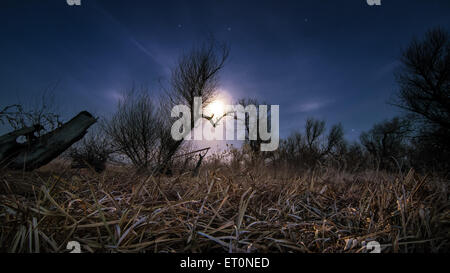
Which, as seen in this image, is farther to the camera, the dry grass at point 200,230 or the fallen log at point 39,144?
the fallen log at point 39,144

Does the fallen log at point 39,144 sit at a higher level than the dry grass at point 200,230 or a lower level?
higher

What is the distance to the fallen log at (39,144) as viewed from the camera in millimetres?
2920

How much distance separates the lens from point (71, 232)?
1.71 feet

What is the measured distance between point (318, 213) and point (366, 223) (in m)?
0.17

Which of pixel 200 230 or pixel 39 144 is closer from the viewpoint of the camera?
pixel 200 230

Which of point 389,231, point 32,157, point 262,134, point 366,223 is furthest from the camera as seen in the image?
point 262,134

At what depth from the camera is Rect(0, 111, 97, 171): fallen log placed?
9.58 feet

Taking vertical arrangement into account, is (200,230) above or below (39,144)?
below

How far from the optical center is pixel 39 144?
3133 millimetres

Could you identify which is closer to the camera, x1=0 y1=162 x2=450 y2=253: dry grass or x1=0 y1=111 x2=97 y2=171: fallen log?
x1=0 y1=162 x2=450 y2=253: dry grass
